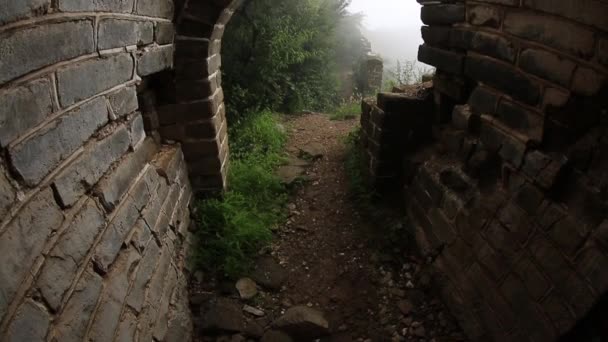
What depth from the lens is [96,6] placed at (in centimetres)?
136

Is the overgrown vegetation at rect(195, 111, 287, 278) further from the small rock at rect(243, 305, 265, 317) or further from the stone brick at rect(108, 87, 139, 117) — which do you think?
the stone brick at rect(108, 87, 139, 117)

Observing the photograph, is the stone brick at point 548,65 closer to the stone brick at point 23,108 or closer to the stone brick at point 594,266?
the stone brick at point 594,266

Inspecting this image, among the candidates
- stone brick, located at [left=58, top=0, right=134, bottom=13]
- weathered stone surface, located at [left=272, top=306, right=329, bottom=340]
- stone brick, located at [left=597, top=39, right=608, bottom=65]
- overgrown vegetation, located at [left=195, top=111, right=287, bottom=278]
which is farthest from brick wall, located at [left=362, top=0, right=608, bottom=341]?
stone brick, located at [left=58, top=0, right=134, bottom=13]

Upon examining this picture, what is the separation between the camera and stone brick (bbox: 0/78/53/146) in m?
0.90

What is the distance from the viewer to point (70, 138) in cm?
119

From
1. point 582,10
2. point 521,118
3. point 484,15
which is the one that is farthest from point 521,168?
point 484,15

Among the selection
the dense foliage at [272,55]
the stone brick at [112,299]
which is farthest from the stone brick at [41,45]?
the dense foliage at [272,55]

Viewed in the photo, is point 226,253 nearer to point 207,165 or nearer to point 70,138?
point 207,165

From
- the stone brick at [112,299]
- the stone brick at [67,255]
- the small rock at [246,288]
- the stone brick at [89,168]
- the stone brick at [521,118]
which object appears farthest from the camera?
the small rock at [246,288]

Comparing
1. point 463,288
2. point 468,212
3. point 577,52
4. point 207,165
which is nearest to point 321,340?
point 463,288

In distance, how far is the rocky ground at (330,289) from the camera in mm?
2242

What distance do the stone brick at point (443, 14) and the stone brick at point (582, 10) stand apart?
0.66m

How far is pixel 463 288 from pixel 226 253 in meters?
1.61

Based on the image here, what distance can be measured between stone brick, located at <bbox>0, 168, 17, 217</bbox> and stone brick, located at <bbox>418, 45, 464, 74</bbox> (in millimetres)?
2250
